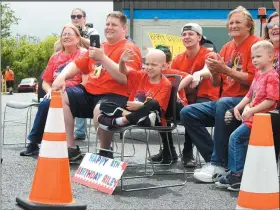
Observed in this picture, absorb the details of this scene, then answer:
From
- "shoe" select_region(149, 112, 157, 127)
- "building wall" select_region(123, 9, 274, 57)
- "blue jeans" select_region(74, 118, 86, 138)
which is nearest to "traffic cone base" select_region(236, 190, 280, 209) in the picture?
"shoe" select_region(149, 112, 157, 127)

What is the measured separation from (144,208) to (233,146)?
97 cm

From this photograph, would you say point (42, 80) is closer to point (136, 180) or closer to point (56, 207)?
point (136, 180)

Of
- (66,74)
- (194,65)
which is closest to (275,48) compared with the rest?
(194,65)

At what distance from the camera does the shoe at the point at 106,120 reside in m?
5.13

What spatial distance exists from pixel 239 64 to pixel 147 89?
0.84m

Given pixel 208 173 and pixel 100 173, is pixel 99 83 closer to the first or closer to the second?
pixel 100 173

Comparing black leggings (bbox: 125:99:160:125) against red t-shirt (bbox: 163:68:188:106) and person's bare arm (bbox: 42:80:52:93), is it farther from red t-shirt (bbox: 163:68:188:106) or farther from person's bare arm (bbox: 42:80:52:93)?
person's bare arm (bbox: 42:80:52:93)

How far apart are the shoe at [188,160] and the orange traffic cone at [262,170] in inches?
96.7

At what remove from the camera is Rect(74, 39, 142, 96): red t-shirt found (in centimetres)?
573

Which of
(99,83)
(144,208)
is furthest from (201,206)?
(99,83)

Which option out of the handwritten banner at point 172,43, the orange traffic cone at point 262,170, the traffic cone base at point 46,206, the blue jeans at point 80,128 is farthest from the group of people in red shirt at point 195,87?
the handwritten banner at point 172,43

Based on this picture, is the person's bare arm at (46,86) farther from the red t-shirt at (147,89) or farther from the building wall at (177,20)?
the building wall at (177,20)

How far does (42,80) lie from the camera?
6953mm

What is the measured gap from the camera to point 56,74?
655 cm
